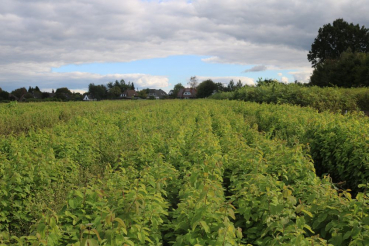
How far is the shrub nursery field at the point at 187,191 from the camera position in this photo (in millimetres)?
3080

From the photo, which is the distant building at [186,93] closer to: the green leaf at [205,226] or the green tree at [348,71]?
the green tree at [348,71]

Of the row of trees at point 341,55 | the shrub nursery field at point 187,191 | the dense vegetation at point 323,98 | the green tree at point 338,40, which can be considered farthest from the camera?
the green tree at point 338,40

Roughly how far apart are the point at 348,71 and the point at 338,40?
1575 cm

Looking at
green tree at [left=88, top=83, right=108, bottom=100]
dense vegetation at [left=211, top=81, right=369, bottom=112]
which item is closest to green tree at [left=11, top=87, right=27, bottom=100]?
green tree at [left=88, top=83, right=108, bottom=100]

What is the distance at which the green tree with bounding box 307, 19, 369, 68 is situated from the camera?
Result: 51.8 m

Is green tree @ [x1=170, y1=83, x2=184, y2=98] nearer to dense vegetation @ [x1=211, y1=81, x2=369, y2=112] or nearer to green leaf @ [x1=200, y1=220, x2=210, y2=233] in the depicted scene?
dense vegetation @ [x1=211, y1=81, x2=369, y2=112]

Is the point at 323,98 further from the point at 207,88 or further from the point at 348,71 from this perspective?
the point at 207,88

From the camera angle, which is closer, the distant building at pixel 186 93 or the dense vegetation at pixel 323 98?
the dense vegetation at pixel 323 98

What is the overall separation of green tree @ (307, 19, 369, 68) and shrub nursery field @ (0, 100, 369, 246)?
4912cm

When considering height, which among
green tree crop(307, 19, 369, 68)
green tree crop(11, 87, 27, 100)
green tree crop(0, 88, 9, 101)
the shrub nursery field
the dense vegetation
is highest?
green tree crop(307, 19, 369, 68)

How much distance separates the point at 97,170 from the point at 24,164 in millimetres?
1660

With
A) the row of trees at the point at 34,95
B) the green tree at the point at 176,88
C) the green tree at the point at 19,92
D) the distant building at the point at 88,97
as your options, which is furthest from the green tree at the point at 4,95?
the green tree at the point at 176,88

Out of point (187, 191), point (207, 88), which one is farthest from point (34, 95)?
point (187, 191)

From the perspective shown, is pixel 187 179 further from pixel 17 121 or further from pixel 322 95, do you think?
pixel 322 95
